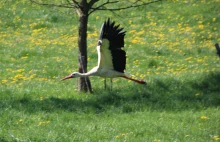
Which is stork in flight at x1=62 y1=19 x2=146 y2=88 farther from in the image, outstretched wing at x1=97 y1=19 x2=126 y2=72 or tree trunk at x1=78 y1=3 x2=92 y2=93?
tree trunk at x1=78 y1=3 x2=92 y2=93

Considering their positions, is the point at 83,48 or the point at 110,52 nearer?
the point at 110,52

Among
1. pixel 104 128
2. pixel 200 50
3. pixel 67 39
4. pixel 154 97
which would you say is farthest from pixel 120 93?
pixel 67 39

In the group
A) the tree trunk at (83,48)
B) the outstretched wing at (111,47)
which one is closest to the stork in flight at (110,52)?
the outstretched wing at (111,47)

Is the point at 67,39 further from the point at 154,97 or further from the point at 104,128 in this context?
the point at 104,128

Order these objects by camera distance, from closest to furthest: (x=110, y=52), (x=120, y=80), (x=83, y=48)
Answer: (x=110, y=52), (x=83, y=48), (x=120, y=80)

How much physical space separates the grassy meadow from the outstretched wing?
0.51m

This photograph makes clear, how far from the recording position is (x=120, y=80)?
11.8 m

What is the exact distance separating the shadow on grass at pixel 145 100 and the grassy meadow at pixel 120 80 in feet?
0.06

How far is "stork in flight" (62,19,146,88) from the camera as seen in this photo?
9711mm

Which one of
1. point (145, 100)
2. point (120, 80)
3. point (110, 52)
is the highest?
point (110, 52)

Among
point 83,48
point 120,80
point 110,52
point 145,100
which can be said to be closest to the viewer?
point 145,100

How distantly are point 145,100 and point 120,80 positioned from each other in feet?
6.40

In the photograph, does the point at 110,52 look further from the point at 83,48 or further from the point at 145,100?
the point at 145,100

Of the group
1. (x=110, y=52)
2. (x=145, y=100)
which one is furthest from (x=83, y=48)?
(x=145, y=100)
